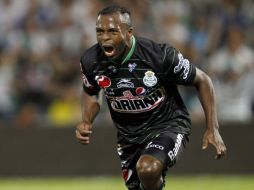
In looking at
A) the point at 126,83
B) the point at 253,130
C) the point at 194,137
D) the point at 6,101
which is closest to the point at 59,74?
the point at 6,101

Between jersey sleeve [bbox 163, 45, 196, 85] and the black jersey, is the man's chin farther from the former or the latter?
jersey sleeve [bbox 163, 45, 196, 85]

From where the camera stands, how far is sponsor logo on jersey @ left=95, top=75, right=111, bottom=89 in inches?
287

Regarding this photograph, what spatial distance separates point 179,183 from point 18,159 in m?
3.01

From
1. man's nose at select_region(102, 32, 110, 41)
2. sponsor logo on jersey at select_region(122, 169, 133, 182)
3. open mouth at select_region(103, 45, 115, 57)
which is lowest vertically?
sponsor logo on jersey at select_region(122, 169, 133, 182)

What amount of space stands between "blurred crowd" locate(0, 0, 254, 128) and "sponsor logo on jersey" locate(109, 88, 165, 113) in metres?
5.27

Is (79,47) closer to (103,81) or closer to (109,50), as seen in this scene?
(103,81)

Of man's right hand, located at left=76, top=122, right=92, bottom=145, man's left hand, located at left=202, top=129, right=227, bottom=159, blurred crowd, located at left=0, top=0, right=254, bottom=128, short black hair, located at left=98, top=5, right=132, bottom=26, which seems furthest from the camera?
blurred crowd, located at left=0, top=0, right=254, bottom=128

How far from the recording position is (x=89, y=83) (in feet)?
24.9

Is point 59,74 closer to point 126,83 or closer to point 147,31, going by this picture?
point 147,31

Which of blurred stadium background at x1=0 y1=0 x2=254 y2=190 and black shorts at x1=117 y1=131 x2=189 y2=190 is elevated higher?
black shorts at x1=117 y1=131 x2=189 y2=190

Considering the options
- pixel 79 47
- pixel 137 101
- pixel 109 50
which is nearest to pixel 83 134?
pixel 137 101

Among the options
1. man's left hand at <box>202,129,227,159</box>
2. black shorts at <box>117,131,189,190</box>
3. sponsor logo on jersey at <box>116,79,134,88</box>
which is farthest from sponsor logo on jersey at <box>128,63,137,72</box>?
man's left hand at <box>202,129,227,159</box>

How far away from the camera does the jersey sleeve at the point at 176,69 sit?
711 centimetres

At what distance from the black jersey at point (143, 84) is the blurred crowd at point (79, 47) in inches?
203
